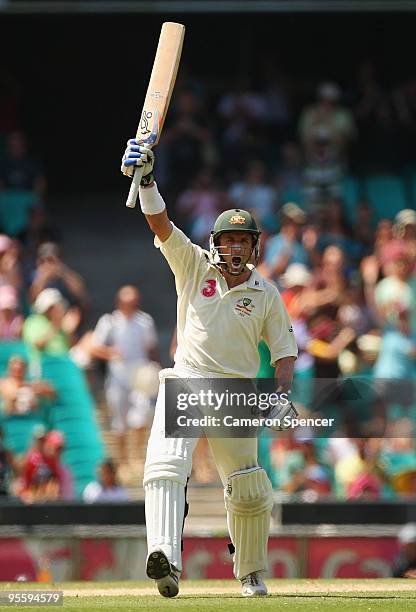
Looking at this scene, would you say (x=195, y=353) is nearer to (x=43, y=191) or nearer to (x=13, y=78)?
(x=43, y=191)

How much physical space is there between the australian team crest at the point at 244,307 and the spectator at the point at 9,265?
245 inches

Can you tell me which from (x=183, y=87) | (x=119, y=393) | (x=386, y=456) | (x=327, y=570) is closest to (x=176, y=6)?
(x=183, y=87)

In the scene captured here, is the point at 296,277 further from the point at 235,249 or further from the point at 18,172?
the point at 235,249

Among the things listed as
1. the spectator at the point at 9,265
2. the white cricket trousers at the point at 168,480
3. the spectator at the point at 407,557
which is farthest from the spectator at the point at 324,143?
the white cricket trousers at the point at 168,480

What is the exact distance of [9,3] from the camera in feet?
52.7

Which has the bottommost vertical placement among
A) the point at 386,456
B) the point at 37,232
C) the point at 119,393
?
the point at 386,456

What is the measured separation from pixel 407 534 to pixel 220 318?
3.28 m

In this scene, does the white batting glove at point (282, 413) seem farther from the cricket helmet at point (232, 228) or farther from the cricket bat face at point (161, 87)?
the cricket bat face at point (161, 87)

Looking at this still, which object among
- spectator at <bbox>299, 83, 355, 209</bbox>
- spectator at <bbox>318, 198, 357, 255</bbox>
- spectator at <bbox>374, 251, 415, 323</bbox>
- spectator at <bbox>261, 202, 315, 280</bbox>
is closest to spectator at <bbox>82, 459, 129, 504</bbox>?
spectator at <bbox>261, 202, 315, 280</bbox>

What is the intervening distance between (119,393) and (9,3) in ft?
18.0

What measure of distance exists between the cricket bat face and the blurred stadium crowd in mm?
1448

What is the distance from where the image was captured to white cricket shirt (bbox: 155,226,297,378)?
278 inches

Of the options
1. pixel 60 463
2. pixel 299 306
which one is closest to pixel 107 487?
pixel 60 463

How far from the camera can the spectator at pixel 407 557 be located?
9672 millimetres
